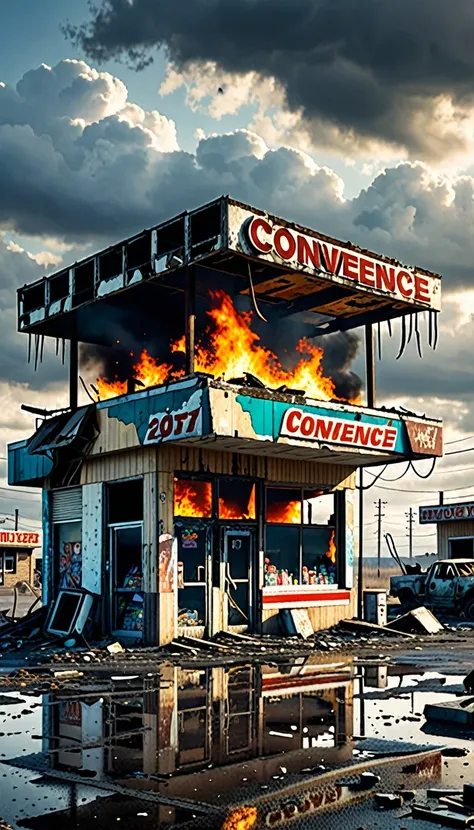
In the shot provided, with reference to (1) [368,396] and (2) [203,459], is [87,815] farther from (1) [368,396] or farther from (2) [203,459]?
(1) [368,396]

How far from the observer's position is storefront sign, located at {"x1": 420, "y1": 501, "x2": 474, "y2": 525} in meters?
46.7

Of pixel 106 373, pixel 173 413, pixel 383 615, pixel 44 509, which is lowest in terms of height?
pixel 383 615

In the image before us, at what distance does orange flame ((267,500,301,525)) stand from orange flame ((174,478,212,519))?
218 centimetres

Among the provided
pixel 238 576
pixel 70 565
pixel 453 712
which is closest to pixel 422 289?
pixel 238 576

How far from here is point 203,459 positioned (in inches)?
847

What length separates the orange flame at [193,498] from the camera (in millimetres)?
21500

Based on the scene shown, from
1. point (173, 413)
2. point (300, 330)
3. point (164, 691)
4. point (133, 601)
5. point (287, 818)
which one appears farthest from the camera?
point (300, 330)

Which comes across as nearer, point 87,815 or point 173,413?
point 87,815

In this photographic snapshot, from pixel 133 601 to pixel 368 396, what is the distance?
8750 millimetres

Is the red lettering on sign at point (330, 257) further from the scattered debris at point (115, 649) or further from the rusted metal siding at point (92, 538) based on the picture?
the scattered debris at point (115, 649)

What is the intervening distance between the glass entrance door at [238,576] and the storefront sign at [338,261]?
675cm

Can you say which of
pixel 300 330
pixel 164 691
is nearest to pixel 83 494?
pixel 300 330

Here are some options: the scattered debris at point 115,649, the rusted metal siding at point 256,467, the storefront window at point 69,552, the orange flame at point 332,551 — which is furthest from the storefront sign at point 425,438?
the scattered debris at point 115,649

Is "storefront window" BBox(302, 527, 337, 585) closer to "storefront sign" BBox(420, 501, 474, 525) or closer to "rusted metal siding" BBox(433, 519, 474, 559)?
"storefront sign" BBox(420, 501, 474, 525)
